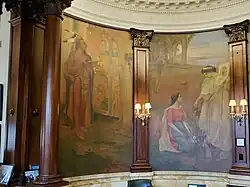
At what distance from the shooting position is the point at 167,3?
10109 millimetres

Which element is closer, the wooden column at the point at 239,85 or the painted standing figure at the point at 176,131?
the wooden column at the point at 239,85

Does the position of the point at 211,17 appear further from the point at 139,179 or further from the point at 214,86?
the point at 139,179

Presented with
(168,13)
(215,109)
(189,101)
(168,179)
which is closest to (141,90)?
(189,101)

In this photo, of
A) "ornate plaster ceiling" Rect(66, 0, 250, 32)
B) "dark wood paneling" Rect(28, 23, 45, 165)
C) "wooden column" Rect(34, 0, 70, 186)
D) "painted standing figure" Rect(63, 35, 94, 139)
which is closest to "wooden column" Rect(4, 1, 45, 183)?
"dark wood paneling" Rect(28, 23, 45, 165)

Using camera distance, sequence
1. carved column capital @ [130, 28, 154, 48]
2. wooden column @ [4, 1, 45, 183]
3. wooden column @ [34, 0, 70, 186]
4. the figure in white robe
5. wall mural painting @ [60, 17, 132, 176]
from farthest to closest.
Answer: carved column capital @ [130, 28, 154, 48] < the figure in white robe < wall mural painting @ [60, 17, 132, 176] < wooden column @ [4, 1, 45, 183] < wooden column @ [34, 0, 70, 186]

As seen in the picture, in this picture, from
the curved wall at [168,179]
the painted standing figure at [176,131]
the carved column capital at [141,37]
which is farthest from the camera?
the carved column capital at [141,37]

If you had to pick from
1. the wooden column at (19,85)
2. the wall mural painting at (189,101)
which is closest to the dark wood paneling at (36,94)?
the wooden column at (19,85)

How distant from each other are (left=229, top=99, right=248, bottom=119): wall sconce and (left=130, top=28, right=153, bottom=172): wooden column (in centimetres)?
244

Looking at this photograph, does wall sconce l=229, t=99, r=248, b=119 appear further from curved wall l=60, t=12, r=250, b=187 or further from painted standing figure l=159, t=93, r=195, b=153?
painted standing figure l=159, t=93, r=195, b=153

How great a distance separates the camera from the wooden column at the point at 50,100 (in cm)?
588

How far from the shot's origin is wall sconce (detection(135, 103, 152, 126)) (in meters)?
9.67

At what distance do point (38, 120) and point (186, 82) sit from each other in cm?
507

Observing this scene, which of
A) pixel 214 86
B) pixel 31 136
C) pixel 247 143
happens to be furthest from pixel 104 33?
pixel 247 143

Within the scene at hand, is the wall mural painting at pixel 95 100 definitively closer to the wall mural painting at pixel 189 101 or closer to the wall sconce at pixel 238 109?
the wall mural painting at pixel 189 101
